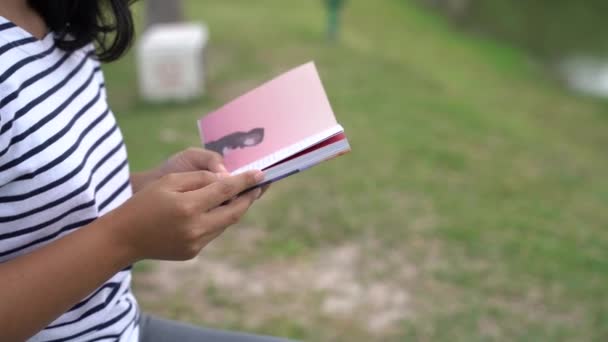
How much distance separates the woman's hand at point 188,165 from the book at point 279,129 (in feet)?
0.08

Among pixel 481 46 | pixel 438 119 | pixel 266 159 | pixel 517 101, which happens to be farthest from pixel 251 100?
pixel 481 46

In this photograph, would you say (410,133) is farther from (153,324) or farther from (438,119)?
(153,324)

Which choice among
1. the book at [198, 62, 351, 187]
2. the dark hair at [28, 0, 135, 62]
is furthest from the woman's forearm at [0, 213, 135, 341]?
the dark hair at [28, 0, 135, 62]

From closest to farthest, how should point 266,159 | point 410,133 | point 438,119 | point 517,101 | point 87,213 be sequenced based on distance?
point 87,213
point 266,159
point 410,133
point 438,119
point 517,101

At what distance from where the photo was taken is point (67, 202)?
0.99 m

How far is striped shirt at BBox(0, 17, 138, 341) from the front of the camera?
3.06 feet

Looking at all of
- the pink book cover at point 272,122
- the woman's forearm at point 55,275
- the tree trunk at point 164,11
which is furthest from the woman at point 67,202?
the tree trunk at point 164,11

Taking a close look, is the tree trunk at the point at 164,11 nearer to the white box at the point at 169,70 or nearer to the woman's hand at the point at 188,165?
the white box at the point at 169,70

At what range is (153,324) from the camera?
1.28 meters

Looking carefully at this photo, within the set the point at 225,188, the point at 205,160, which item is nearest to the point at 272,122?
the point at 205,160

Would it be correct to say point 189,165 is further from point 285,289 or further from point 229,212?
point 285,289

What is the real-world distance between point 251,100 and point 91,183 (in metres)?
0.36

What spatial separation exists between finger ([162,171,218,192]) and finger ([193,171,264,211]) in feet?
0.07

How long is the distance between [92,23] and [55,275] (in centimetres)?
56
